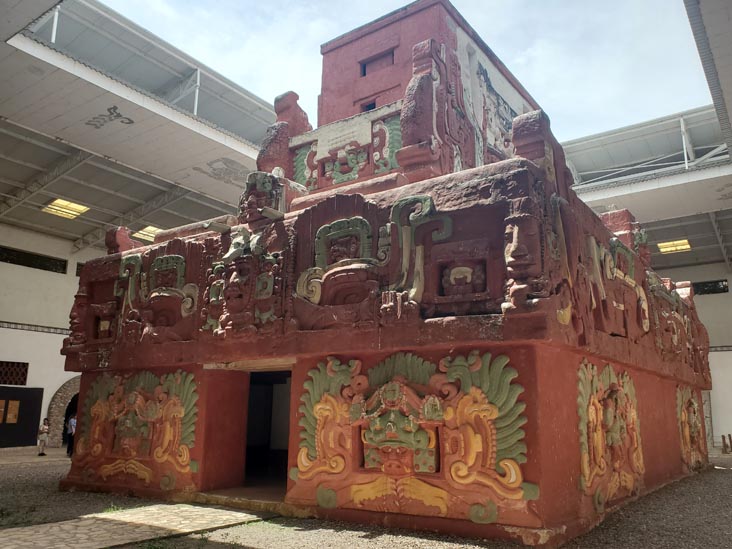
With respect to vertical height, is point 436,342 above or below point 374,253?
below

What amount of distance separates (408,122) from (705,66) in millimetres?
6515

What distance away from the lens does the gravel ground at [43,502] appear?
255 inches

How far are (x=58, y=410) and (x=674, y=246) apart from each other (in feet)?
65.1

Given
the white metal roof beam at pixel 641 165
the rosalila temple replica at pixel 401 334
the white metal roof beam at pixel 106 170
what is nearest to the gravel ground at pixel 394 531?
the rosalila temple replica at pixel 401 334

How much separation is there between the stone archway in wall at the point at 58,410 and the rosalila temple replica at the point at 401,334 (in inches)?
397

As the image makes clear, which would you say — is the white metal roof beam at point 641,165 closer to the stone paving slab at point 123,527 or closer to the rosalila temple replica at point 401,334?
the rosalila temple replica at point 401,334

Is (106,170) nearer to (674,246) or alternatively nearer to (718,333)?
(674,246)

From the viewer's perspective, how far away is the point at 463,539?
5.21 m

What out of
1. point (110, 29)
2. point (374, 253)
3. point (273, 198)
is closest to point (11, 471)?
point (273, 198)

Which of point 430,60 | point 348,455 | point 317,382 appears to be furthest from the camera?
point 430,60

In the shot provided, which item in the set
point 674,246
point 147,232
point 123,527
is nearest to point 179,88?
point 147,232

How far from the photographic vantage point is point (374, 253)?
653cm

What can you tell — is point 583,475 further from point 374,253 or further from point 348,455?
point 374,253

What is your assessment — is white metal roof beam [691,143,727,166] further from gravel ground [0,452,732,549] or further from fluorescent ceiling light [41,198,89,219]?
fluorescent ceiling light [41,198,89,219]
